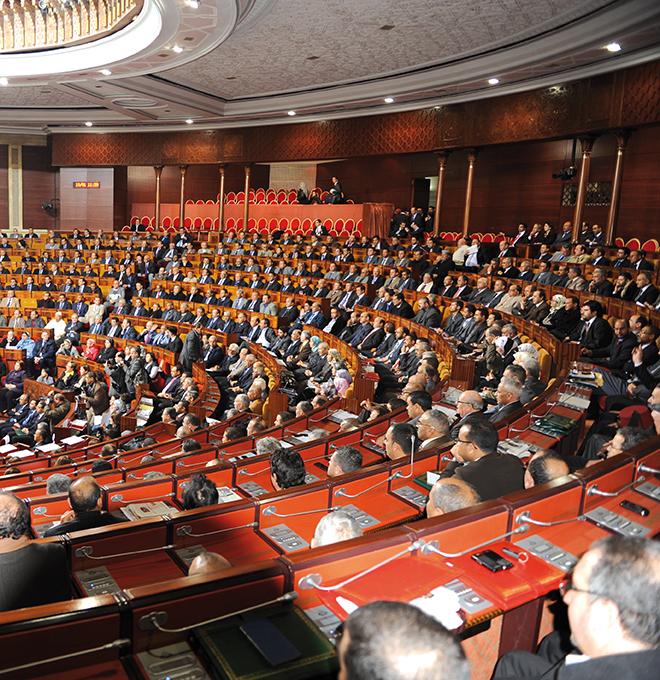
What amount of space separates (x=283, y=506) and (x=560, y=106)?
8922mm

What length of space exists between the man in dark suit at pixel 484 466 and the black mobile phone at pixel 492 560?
538mm

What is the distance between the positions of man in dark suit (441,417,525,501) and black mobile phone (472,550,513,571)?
1.76 feet

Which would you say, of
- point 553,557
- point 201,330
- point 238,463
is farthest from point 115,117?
point 553,557

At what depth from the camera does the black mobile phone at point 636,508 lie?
2.19 meters

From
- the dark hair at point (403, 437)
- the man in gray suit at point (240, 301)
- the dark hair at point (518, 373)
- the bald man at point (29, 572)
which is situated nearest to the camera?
the bald man at point (29, 572)

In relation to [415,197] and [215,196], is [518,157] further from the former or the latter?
[215,196]

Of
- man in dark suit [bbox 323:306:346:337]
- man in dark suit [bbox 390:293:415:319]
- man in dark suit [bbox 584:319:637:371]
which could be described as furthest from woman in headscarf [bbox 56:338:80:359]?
man in dark suit [bbox 584:319:637:371]

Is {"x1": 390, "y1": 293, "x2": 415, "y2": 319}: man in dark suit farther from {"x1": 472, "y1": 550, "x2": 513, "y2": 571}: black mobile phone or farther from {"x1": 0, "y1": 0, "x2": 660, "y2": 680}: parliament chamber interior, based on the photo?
{"x1": 472, "y1": 550, "x2": 513, "y2": 571}: black mobile phone

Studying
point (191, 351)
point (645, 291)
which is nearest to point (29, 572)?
point (645, 291)

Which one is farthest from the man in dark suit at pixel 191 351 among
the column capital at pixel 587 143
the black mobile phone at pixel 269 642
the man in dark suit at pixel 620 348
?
the black mobile phone at pixel 269 642

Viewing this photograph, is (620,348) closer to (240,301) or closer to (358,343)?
(358,343)

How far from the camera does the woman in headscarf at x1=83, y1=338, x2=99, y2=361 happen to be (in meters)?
9.23

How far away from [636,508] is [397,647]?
1.63 m

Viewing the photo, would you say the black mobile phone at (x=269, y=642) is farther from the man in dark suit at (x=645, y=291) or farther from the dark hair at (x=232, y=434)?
the man in dark suit at (x=645, y=291)
